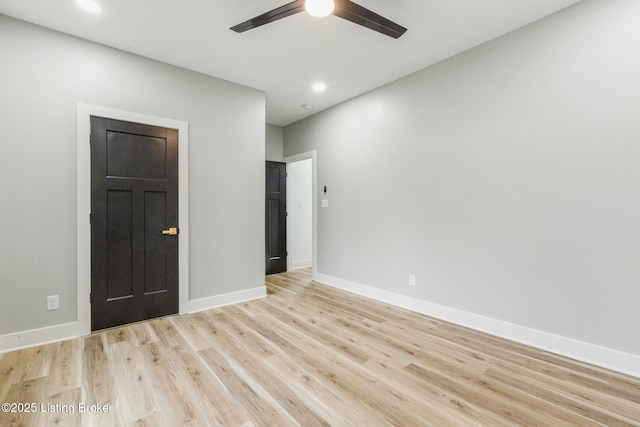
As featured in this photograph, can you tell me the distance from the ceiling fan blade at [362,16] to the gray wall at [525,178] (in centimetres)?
131

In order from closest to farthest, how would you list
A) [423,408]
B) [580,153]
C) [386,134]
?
[423,408], [580,153], [386,134]

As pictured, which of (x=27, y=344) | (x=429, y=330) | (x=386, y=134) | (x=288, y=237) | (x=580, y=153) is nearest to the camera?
(x=580, y=153)

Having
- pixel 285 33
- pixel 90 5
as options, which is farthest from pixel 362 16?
pixel 90 5

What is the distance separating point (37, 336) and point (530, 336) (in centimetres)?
441

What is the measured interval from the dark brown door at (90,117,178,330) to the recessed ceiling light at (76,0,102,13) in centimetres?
93

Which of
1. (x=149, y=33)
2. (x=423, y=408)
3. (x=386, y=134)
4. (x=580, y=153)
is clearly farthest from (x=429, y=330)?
(x=149, y=33)

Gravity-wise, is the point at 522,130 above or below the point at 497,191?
above

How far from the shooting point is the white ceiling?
2357 millimetres

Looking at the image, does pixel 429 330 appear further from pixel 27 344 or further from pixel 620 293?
pixel 27 344

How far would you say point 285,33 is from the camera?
2.70 metres

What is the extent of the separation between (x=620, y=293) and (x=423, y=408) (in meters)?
1.79

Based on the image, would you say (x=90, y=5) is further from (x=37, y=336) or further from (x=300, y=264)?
(x=300, y=264)

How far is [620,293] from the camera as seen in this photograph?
85.6 inches

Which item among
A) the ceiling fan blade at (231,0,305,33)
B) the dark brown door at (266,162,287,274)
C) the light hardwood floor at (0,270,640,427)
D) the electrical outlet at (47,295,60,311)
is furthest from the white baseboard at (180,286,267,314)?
the ceiling fan blade at (231,0,305,33)
